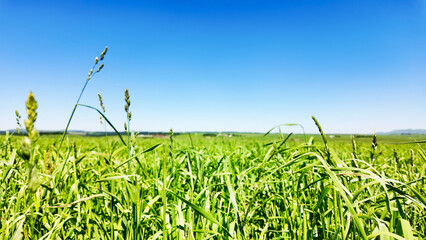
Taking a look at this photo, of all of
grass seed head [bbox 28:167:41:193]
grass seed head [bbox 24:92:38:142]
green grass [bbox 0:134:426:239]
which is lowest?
green grass [bbox 0:134:426:239]

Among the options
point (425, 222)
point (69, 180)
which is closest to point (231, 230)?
point (425, 222)

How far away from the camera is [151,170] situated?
3.39 meters

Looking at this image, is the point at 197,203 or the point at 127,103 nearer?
the point at 127,103

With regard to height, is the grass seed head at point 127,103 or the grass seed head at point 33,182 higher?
the grass seed head at point 127,103

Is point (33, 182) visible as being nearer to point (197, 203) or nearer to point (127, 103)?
point (127, 103)

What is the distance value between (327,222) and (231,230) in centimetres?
77

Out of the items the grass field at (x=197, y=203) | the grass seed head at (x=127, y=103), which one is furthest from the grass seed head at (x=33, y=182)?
the grass seed head at (x=127, y=103)

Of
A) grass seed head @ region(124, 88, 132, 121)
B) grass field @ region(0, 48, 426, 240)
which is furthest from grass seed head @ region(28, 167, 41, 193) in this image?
grass seed head @ region(124, 88, 132, 121)

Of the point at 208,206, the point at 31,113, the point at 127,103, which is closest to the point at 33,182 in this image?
the point at 31,113

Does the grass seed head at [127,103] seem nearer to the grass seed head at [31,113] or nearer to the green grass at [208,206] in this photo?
the green grass at [208,206]

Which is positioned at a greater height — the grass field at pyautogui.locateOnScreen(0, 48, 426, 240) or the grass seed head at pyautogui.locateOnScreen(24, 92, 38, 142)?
the grass seed head at pyautogui.locateOnScreen(24, 92, 38, 142)

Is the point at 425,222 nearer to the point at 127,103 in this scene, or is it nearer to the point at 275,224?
the point at 275,224

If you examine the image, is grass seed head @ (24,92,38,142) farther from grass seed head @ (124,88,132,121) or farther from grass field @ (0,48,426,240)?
grass seed head @ (124,88,132,121)

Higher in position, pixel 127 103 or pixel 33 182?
pixel 127 103
